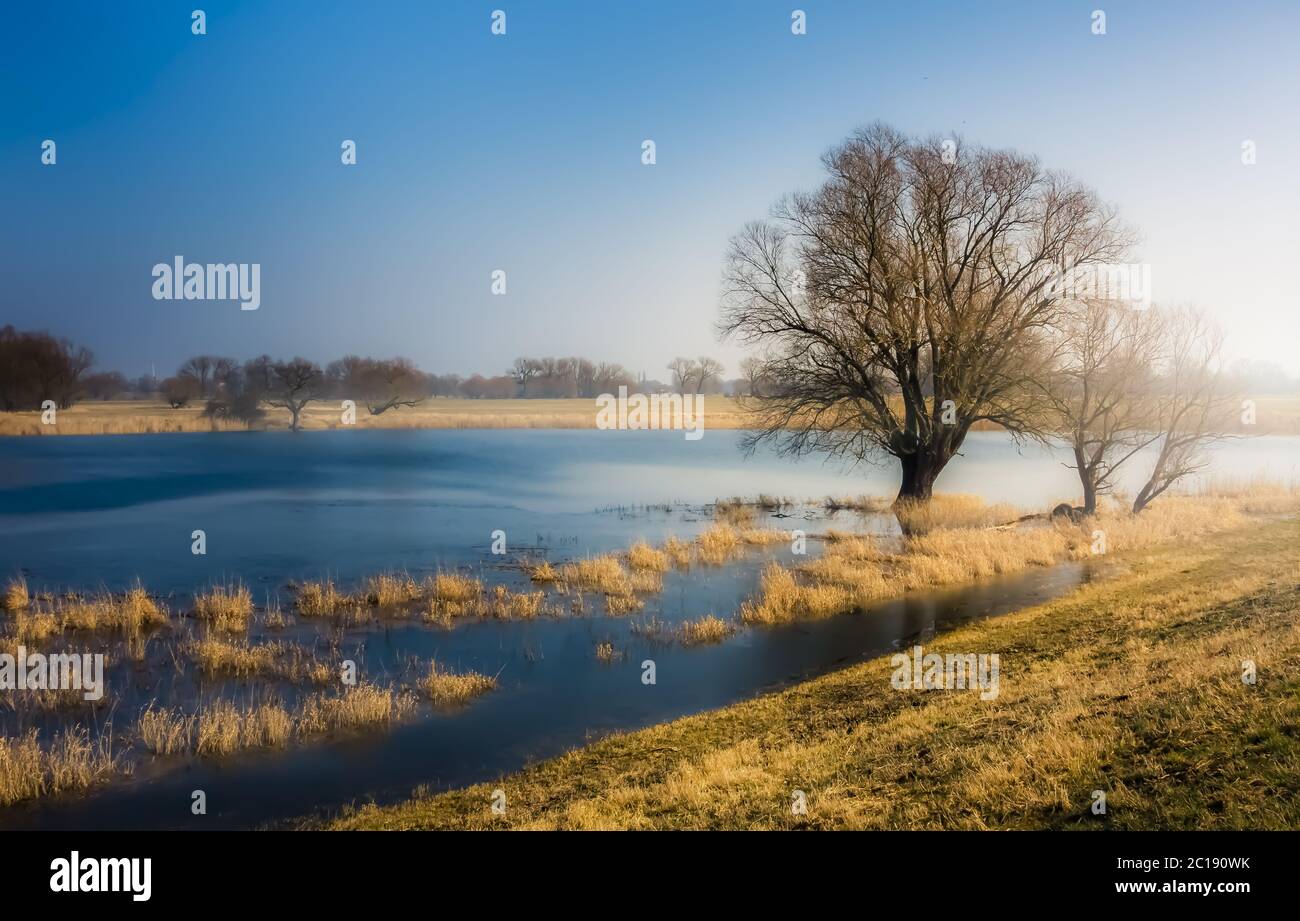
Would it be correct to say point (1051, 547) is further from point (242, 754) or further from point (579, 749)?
point (242, 754)

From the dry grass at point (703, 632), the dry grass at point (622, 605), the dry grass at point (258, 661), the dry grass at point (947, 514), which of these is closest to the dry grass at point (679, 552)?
the dry grass at point (622, 605)

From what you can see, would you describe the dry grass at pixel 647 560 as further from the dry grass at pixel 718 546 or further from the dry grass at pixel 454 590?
the dry grass at pixel 454 590

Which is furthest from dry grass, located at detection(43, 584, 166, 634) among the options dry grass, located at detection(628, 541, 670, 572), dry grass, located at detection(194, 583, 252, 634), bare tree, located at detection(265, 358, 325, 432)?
bare tree, located at detection(265, 358, 325, 432)

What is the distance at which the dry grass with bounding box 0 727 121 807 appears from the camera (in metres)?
8.32

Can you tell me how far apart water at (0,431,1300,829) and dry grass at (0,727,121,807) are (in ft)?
0.94

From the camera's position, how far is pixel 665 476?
47.4 metres

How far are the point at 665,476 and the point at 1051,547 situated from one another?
91.1ft

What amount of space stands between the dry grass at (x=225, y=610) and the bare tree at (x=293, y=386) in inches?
2752

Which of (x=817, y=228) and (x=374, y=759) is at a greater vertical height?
(x=817, y=228)

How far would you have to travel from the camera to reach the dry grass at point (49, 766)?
8320 millimetres

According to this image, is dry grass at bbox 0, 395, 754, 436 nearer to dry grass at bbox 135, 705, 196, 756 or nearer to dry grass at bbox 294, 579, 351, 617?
dry grass at bbox 294, 579, 351, 617
